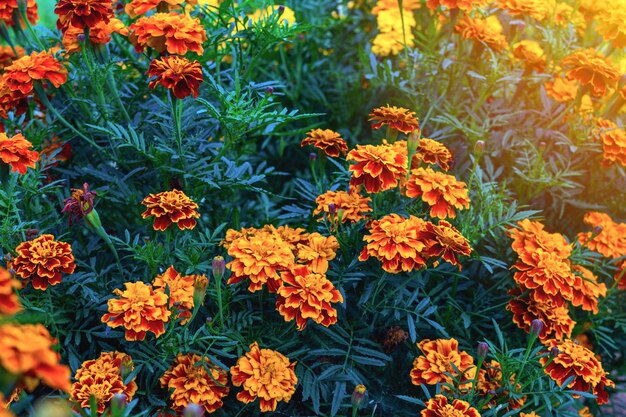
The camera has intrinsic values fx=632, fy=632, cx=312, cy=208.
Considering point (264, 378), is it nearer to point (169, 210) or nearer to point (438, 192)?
point (169, 210)

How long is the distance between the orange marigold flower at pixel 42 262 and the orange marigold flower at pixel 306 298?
1.71 ft

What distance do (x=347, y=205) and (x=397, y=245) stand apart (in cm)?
29

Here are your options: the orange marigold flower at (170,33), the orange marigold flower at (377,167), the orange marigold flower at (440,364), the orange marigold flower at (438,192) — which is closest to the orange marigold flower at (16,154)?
the orange marigold flower at (170,33)

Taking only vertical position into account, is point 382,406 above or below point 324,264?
below

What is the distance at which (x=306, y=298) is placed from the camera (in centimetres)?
144

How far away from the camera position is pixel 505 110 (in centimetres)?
227

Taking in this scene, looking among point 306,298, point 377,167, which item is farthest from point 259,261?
point 377,167

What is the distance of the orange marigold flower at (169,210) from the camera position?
153 centimetres

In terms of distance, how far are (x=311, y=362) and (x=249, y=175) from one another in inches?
25.2

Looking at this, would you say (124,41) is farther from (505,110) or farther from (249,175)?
(505,110)

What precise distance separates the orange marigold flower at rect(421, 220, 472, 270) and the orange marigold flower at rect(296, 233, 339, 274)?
241 mm

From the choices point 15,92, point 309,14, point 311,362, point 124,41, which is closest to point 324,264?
point 311,362

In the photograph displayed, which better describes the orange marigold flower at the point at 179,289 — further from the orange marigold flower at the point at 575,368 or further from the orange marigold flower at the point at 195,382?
the orange marigold flower at the point at 575,368

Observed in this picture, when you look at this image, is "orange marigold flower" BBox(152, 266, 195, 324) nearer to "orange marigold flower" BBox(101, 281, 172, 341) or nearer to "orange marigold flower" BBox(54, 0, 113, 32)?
"orange marigold flower" BBox(101, 281, 172, 341)
